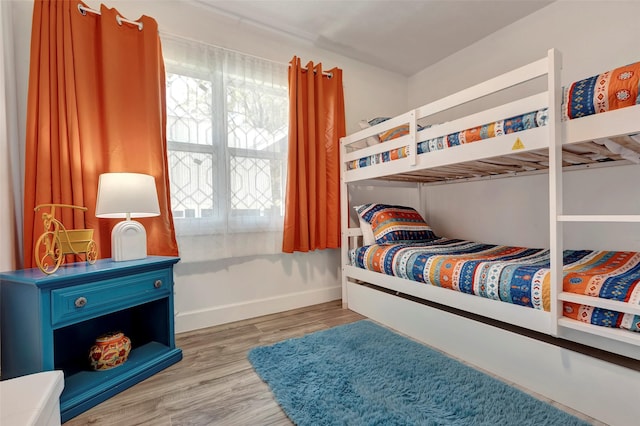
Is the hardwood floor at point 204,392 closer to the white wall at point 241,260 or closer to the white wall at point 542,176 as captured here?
the white wall at point 241,260

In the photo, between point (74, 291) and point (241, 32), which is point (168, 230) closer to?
point (74, 291)

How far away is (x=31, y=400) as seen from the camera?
0.67 metres

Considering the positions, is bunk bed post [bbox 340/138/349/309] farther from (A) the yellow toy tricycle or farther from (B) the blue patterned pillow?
(A) the yellow toy tricycle

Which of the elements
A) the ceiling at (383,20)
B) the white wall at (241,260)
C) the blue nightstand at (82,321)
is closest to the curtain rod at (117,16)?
the white wall at (241,260)

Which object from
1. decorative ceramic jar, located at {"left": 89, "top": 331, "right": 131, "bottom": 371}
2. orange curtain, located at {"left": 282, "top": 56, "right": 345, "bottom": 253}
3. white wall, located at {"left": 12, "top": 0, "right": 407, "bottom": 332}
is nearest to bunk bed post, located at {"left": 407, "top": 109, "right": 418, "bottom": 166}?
orange curtain, located at {"left": 282, "top": 56, "right": 345, "bottom": 253}

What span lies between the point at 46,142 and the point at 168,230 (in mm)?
762

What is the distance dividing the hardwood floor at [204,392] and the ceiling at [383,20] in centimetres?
237

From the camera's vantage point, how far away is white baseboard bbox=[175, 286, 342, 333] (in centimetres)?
207

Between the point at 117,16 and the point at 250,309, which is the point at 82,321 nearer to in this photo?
the point at 250,309

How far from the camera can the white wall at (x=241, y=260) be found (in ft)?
6.31

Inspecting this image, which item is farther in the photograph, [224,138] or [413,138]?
[224,138]

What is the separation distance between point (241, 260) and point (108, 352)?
1.01 m

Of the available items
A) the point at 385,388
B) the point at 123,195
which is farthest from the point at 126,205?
the point at 385,388

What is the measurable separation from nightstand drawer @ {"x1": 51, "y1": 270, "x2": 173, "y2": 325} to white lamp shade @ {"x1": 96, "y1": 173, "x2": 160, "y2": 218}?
1.13ft
